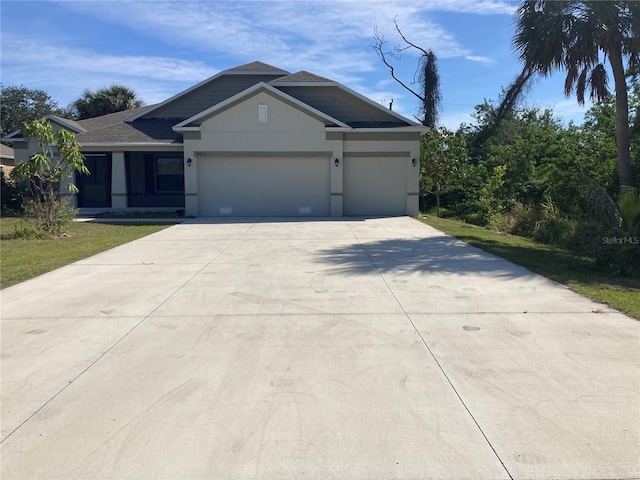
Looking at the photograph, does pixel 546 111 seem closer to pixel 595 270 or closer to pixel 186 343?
pixel 595 270

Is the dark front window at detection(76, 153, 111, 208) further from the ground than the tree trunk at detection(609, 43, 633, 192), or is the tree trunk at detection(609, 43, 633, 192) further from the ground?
the tree trunk at detection(609, 43, 633, 192)

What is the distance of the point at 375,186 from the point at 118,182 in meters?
11.0

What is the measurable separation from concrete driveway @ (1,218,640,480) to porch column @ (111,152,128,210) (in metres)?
14.4

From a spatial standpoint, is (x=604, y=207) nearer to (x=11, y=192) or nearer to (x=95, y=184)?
(x=95, y=184)

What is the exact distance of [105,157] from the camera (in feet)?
75.2

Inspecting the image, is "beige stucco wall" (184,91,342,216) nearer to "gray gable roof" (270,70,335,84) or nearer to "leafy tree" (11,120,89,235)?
"gray gable roof" (270,70,335,84)

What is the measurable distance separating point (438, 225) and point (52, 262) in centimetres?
1211

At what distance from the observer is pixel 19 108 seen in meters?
45.2

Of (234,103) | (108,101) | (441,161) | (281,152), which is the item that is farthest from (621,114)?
(108,101)

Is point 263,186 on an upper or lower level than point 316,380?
upper

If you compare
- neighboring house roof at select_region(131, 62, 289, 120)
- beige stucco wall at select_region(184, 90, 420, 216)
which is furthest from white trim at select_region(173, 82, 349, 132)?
neighboring house roof at select_region(131, 62, 289, 120)

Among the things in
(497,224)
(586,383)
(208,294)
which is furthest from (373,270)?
(497,224)

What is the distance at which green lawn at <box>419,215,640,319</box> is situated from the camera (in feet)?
24.2

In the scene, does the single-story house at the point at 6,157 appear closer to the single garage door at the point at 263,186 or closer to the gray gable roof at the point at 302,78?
the single garage door at the point at 263,186
